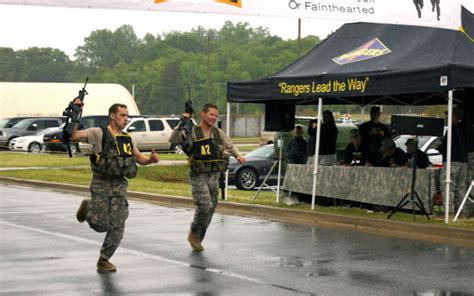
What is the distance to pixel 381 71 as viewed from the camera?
1555 centimetres

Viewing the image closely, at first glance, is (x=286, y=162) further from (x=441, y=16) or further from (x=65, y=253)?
(x=65, y=253)

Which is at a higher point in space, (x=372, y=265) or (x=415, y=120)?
(x=415, y=120)

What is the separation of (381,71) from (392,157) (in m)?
2.39

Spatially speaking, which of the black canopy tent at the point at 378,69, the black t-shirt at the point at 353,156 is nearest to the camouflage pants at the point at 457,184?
the black canopy tent at the point at 378,69

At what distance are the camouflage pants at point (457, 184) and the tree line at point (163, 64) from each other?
103 metres

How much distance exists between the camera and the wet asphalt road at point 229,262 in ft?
32.0

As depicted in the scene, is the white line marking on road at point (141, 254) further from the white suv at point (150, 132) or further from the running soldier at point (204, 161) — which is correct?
the white suv at point (150, 132)

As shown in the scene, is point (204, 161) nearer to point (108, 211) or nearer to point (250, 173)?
point (108, 211)

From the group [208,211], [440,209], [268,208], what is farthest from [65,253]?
[440,209]

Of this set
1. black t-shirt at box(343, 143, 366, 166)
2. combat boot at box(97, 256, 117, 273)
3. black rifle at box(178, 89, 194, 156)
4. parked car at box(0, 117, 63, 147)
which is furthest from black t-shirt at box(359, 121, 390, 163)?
parked car at box(0, 117, 63, 147)

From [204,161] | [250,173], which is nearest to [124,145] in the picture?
[204,161]

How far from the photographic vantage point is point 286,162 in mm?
20641

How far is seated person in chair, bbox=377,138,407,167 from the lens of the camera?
57.0ft

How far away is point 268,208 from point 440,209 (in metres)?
3.10
